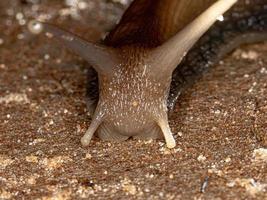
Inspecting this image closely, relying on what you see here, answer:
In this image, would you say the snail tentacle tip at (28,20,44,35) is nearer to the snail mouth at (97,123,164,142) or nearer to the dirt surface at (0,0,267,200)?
the dirt surface at (0,0,267,200)

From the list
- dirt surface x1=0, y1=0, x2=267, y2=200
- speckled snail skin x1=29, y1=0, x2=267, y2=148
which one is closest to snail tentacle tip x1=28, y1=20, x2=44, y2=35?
dirt surface x1=0, y1=0, x2=267, y2=200

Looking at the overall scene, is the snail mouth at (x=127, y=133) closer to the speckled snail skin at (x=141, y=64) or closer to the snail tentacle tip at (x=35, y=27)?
the speckled snail skin at (x=141, y=64)

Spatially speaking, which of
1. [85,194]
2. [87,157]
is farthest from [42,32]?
[85,194]

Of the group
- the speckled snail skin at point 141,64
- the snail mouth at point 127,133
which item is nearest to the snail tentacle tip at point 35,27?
the speckled snail skin at point 141,64

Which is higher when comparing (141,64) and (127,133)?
(141,64)

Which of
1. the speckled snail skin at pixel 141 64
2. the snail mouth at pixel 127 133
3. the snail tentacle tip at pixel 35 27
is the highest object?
the speckled snail skin at pixel 141 64

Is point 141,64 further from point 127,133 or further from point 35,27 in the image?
point 35,27

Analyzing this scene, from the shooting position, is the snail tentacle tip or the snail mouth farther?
the snail tentacle tip

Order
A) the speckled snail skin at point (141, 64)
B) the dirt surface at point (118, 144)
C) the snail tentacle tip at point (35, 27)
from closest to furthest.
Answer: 1. the dirt surface at point (118, 144)
2. the speckled snail skin at point (141, 64)
3. the snail tentacle tip at point (35, 27)

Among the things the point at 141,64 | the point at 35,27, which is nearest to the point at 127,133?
the point at 141,64
